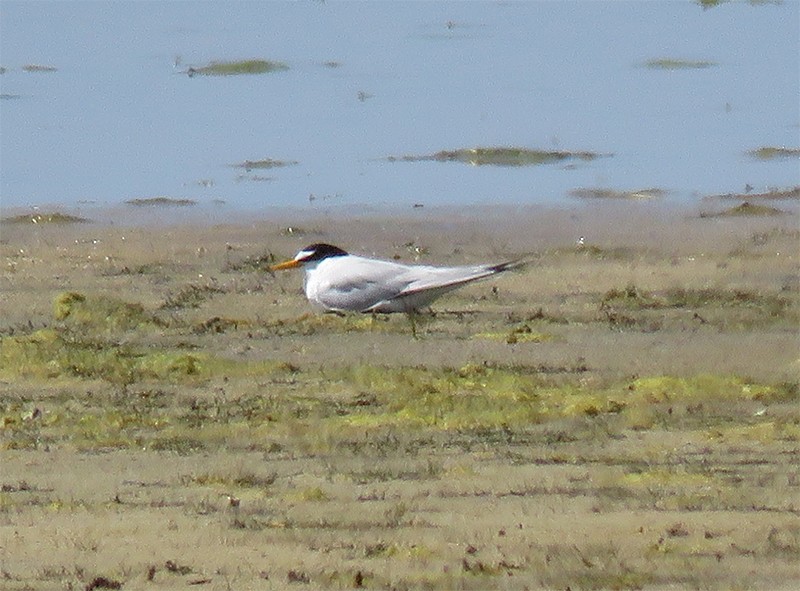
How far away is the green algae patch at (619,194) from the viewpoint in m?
13.3

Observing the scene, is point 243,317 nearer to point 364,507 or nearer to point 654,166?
point 364,507

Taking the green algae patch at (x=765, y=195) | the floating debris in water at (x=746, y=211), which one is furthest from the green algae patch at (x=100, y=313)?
the green algae patch at (x=765, y=195)

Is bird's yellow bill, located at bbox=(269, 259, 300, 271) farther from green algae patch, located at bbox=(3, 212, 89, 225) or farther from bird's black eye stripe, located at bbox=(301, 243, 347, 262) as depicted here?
green algae patch, located at bbox=(3, 212, 89, 225)

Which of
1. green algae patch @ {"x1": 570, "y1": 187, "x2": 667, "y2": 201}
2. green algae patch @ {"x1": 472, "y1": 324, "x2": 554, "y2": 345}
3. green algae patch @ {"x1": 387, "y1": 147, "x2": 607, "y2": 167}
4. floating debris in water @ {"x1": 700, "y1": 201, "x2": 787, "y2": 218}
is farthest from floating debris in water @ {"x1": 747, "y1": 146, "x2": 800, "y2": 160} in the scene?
green algae patch @ {"x1": 472, "y1": 324, "x2": 554, "y2": 345}

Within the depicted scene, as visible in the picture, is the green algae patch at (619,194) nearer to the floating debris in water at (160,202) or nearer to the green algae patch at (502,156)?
the green algae patch at (502,156)

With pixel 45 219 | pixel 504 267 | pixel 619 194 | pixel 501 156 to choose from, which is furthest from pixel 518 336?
pixel 501 156

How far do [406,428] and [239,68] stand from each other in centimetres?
1207

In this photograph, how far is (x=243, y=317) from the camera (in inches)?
345

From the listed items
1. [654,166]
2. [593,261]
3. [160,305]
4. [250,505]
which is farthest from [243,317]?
[654,166]

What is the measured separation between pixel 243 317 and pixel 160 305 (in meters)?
0.49

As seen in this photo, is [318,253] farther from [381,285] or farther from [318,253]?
[381,285]

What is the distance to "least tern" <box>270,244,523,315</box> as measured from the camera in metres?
8.90

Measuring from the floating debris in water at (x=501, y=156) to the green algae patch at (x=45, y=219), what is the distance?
282cm

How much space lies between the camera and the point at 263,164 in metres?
14.8
